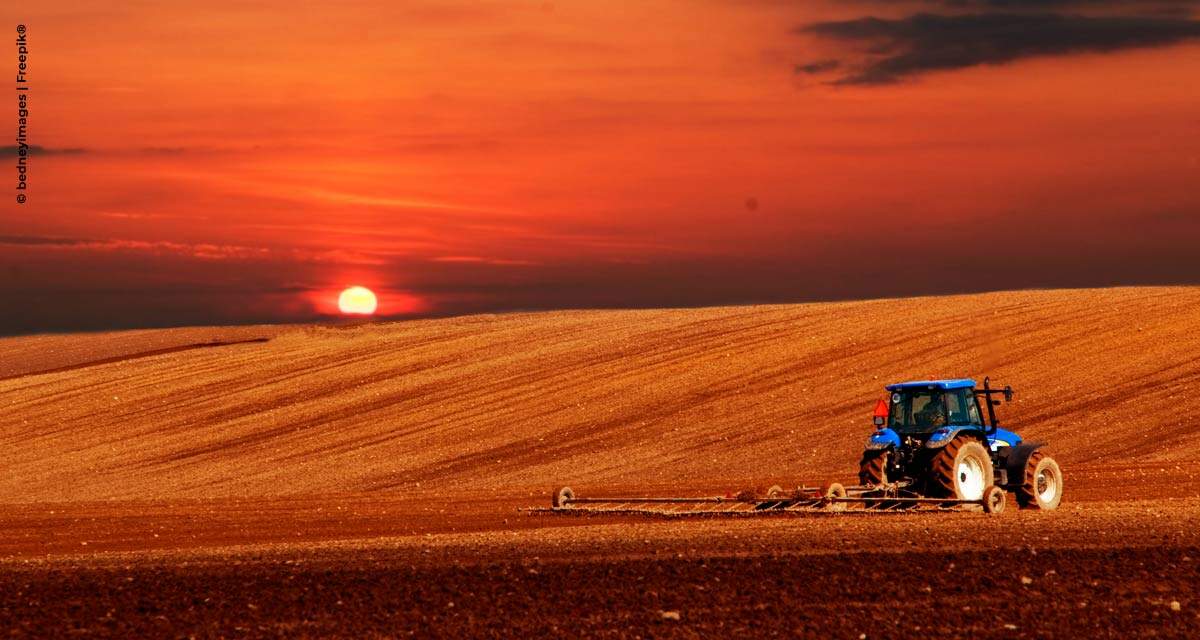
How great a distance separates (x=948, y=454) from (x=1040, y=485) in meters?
2.35

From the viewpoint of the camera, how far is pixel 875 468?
24719 mm

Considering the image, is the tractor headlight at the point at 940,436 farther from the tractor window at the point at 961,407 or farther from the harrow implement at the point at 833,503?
the harrow implement at the point at 833,503

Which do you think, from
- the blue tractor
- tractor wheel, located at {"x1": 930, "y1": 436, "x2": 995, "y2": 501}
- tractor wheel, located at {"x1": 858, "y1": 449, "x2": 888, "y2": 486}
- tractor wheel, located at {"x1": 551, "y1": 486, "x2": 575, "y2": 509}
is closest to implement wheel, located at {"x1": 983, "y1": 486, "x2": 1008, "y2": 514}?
tractor wheel, located at {"x1": 930, "y1": 436, "x2": 995, "y2": 501}

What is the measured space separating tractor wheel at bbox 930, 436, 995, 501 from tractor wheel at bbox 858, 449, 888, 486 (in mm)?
779

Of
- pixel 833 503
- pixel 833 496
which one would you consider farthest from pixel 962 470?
pixel 833 496

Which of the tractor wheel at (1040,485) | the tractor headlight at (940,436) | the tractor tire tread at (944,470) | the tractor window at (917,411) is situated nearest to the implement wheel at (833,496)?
the tractor tire tread at (944,470)

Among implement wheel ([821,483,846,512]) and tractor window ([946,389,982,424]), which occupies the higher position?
tractor window ([946,389,982,424])

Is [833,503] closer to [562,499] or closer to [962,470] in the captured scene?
[962,470]

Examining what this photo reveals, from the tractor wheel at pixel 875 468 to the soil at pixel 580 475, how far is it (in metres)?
0.91

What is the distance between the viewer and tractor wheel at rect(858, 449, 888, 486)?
969 inches

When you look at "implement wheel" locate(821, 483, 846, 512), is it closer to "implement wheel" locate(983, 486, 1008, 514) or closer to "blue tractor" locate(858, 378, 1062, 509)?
"blue tractor" locate(858, 378, 1062, 509)

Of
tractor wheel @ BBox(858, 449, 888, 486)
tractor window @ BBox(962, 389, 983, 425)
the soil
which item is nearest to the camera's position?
the soil

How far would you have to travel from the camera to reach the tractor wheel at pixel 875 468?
24.6 meters

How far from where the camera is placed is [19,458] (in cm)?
4900
